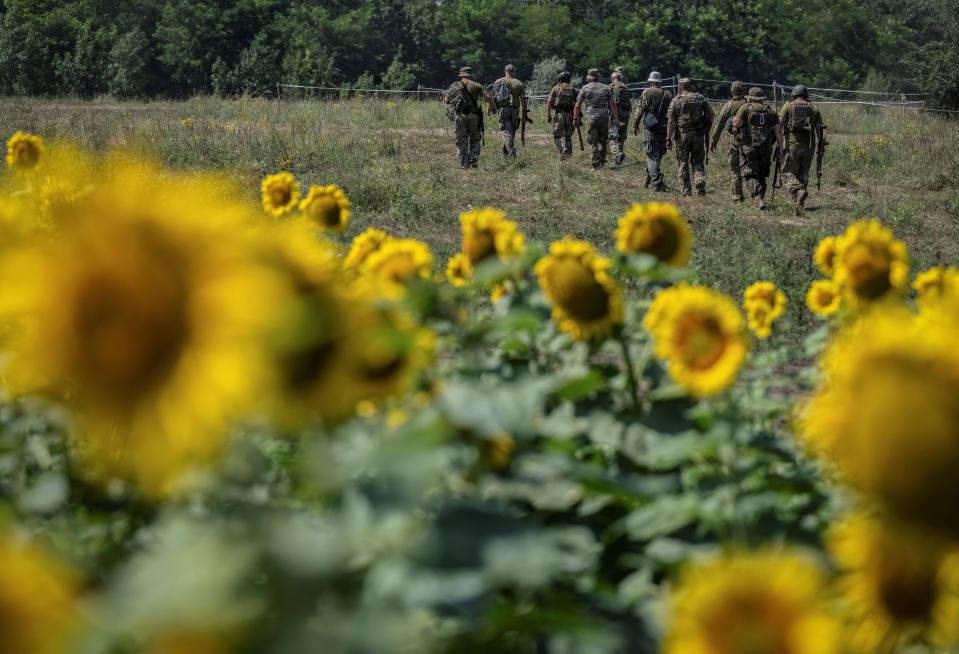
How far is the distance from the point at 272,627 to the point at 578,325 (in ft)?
2.91

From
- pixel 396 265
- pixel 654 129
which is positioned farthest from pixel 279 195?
pixel 654 129

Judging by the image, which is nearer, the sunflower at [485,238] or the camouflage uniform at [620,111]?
the sunflower at [485,238]

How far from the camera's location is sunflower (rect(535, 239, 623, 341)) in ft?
4.86

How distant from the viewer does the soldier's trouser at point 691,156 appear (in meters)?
14.1

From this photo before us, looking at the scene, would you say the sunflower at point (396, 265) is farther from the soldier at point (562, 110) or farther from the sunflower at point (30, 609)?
the soldier at point (562, 110)

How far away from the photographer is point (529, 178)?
14328mm

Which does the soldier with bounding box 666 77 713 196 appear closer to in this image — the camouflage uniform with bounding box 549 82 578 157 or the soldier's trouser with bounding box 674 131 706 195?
the soldier's trouser with bounding box 674 131 706 195

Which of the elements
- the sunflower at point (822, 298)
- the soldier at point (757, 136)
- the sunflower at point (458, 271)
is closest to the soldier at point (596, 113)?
the soldier at point (757, 136)

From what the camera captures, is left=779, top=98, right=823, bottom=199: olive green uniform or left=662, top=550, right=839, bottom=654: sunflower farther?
left=779, top=98, right=823, bottom=199: olive green uniform

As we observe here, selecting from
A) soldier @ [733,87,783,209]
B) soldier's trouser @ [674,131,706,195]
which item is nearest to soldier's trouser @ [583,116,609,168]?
soldier's trouser @ [674,131,706,195]

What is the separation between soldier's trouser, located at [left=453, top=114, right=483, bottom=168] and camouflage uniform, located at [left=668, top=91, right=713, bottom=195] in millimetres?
2950

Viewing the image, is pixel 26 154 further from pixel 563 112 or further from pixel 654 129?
pixel 563 112

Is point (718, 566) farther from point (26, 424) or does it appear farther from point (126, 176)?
point (26, 424)

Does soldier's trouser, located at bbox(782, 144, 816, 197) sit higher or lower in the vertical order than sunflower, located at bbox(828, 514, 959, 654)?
lower
